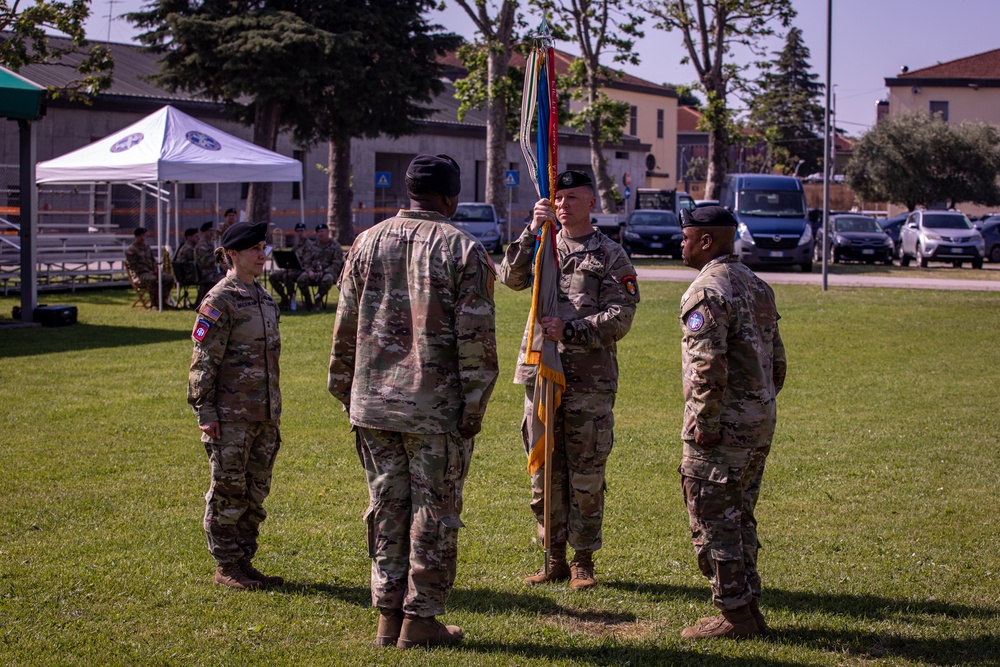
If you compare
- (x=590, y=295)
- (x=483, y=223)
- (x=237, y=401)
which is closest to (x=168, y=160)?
(x=237, y=401)

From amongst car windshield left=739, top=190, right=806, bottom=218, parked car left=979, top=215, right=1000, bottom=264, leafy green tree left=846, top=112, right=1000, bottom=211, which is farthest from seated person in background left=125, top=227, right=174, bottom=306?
leafy green tree left=846, top=112, right=1000, bottom=211

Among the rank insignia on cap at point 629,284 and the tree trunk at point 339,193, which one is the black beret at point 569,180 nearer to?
the rank insignia on cap at point 629,284

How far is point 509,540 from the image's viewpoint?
663 centimetres

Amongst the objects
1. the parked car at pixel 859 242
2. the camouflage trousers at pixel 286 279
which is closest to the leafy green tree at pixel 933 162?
the parked car at pixel 859 242

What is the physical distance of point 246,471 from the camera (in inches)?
224

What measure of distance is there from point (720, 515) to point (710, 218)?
1409 millimetres

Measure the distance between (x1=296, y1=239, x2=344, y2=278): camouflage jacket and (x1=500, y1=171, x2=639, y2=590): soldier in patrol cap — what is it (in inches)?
588

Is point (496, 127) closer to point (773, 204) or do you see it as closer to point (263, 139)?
point (263, 139)

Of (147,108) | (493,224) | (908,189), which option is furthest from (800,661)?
(908,189)

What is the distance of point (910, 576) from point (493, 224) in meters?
31.2

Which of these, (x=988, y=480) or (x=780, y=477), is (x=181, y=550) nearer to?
(x=780, y=477)

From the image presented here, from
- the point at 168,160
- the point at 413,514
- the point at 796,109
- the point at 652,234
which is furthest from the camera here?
the point at 796,109

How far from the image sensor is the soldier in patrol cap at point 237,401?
558 centimetres

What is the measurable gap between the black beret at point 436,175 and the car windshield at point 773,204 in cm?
2711
